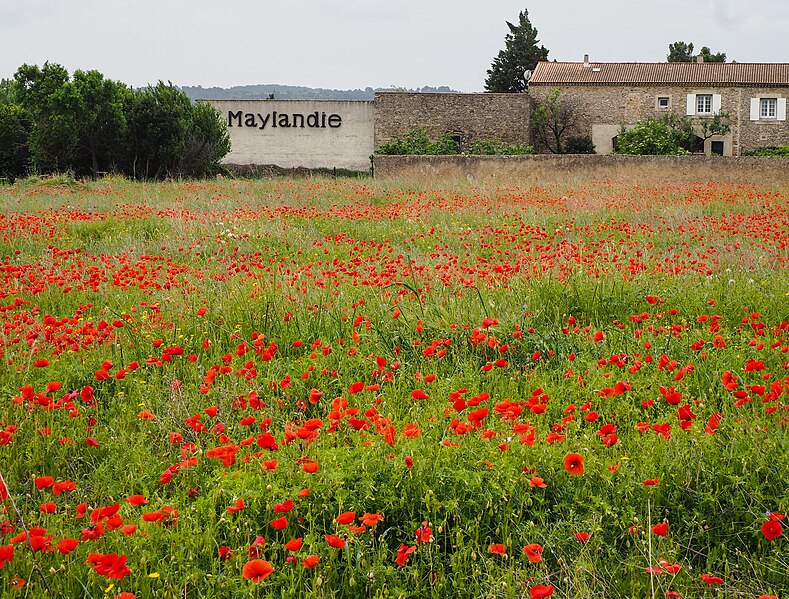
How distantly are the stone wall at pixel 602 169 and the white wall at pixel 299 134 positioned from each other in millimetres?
17754

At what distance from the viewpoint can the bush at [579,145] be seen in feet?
133

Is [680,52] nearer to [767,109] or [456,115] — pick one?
[767,109]

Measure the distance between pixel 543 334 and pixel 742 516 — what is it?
206cm

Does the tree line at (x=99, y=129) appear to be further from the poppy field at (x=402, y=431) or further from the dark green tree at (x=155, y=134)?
the poppy field at (x=402, y=431)

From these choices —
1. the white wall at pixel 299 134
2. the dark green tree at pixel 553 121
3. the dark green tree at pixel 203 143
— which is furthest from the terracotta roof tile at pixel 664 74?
the dark green tree at pixel 203 143

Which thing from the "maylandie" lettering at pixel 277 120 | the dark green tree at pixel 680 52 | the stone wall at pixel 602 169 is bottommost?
the stone wall at pixel 602 169

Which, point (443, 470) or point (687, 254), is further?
point (687, 254)

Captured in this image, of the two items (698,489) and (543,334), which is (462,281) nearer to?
(543,334)

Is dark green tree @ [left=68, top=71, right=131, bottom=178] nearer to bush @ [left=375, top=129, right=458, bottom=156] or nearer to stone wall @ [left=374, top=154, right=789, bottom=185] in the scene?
stone wall @ [left=374, top=154, right=789, bottom=185]

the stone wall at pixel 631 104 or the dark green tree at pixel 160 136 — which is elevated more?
the stone wall at pixel 631 104

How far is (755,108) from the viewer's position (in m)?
41.3

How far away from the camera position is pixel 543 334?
15.3 ft

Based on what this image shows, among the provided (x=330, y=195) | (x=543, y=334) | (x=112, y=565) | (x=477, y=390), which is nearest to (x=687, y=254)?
(x=543, y=334)

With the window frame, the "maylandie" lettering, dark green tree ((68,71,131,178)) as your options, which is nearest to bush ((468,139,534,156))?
the "maylandie" lettering
